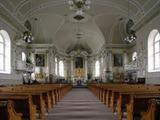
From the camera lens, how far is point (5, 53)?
62.1ft

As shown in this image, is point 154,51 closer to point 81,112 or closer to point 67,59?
point 81,112

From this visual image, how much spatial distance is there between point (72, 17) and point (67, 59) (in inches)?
676

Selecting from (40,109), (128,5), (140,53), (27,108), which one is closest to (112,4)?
(128,5)

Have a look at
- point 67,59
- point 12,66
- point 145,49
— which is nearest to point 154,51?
point 145,49

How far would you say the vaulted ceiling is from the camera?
1923 centimetres

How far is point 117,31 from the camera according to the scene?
99.7 ft

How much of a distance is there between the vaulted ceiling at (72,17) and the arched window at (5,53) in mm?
1368

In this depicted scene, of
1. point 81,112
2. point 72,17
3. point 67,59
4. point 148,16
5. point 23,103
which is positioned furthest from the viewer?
point 67,59

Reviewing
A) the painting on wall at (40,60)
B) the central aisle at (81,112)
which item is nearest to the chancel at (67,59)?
the central aisle at (81,112)

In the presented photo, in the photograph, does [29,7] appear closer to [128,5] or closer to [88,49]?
[128,5]

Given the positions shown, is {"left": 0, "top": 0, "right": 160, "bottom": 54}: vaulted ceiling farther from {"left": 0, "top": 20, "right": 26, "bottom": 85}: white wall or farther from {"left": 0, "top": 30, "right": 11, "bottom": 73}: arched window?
{"left": 0, "top": 30, "right": 11, "bottom": 73}: arched window

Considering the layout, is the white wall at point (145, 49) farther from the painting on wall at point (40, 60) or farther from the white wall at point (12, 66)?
the painting on wall at point (40, 60)

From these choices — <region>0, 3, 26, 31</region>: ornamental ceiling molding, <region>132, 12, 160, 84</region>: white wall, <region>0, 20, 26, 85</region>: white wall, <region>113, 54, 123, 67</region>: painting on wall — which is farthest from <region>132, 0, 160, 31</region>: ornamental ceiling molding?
<region>113, 54, 123, 67</region>: painting on wall

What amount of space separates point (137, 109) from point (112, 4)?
17215 mm
